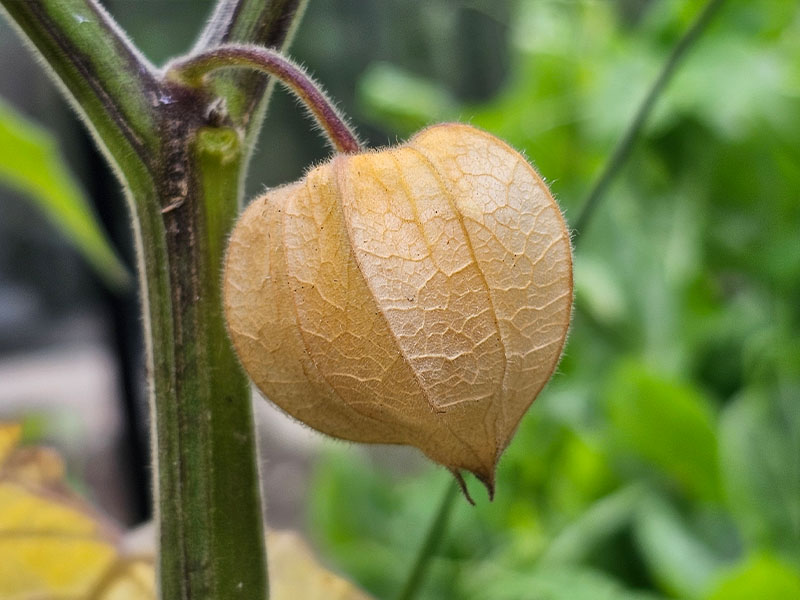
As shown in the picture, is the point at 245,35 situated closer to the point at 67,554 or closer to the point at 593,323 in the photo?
the point at 67,554

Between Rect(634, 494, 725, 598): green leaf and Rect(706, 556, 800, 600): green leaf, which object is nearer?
Rect(706, 556, 800, 600): green leaf

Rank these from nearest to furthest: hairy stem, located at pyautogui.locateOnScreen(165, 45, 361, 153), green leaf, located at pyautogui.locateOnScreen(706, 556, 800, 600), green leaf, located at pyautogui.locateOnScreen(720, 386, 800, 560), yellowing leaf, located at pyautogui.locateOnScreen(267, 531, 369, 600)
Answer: hairy stem, located at pyautogui.locateOnScreen(165, 45, 361, 153) → yellowing leaf, located at pyautogui.locateOnScreen(267, 531, 369, 600) → green leaf, located at pyautogui.locateOnScreen(706, 556, 800, 600) → green leaf, located at pyautogui.locateOnScreen(720, 386, 800, 560)

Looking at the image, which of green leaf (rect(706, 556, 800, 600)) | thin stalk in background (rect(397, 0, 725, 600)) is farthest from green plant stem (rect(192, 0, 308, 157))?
green leaf (rect(706, 556, 800, 600))

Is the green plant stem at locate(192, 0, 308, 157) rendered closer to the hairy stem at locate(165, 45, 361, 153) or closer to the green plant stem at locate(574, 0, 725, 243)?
the hairy stem at locate(165, 45, 361, 153)

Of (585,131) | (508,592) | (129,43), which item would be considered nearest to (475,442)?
(129,43)

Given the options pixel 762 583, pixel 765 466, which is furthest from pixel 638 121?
pixel 765 466

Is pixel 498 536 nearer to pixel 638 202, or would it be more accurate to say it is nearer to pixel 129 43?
pixel 638 202

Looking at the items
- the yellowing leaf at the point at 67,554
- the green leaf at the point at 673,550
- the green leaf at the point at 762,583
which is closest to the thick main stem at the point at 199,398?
the yellowing leaf at the point at 67,554
